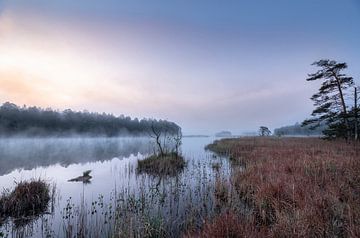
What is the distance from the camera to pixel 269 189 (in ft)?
27.3

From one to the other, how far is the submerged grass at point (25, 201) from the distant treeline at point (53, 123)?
6911cm

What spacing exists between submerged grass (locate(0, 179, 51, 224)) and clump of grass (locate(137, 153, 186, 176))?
8.19 metres

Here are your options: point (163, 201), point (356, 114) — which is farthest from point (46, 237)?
point (356, 114)

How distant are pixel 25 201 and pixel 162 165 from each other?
10.7 meters

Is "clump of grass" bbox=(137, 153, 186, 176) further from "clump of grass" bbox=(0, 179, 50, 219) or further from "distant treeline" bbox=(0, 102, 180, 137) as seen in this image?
"distant treeline" bbox=(0, 102, 180, 137)

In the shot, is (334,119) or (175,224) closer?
(175,224)

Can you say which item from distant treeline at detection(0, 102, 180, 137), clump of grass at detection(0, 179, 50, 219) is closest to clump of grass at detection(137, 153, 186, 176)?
clump of grass at detection(0, 179, 50, 219)

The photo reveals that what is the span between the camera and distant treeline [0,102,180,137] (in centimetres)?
10281

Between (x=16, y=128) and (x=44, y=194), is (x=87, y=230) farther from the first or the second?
(x=16, y=128)

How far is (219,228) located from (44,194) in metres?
8.54

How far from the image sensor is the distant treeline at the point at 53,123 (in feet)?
337

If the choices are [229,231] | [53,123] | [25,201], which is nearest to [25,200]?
[25,201]

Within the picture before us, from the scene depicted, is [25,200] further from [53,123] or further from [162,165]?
[53,123]

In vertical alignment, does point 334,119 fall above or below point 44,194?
above
